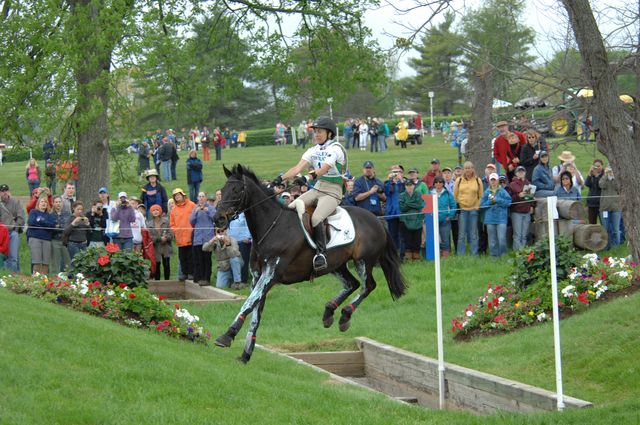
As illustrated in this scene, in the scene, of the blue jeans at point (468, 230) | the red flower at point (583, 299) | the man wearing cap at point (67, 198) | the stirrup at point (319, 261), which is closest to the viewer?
the stirrup at point (319, 261)

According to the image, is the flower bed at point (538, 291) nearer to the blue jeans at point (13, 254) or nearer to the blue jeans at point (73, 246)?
the blue jeans at point (73, 246)

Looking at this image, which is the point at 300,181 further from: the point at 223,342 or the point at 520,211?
the point at 520,211

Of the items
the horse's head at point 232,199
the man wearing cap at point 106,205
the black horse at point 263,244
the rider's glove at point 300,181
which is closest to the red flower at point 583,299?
the black horse at point 263,244

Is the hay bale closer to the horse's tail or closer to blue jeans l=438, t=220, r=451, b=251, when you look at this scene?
blue jeans l=438, t=220, r=451, b=251

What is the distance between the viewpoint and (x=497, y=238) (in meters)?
21.9

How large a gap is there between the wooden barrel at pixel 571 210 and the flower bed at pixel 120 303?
347 inches

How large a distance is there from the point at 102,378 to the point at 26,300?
4847 mm

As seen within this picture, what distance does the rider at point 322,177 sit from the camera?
46.9ft

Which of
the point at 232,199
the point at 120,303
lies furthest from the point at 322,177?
the point at 120,303

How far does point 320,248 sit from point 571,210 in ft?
26.6

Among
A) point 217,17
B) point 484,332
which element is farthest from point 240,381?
point 217,17

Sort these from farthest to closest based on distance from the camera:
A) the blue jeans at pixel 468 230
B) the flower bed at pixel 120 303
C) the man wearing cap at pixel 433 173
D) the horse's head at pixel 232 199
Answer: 1. the man wearing cap at pixel 433 173
2. the blue jeans at pixel 468 230
3. the flower bed at pixel 120 303
4. the horse's head at pixel 232 199

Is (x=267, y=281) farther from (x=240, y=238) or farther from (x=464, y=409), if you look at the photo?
(x=240, y=238)

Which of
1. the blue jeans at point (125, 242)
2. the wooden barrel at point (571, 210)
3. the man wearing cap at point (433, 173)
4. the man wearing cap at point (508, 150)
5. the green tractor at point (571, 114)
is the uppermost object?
the green tractor at point (571, 114)
